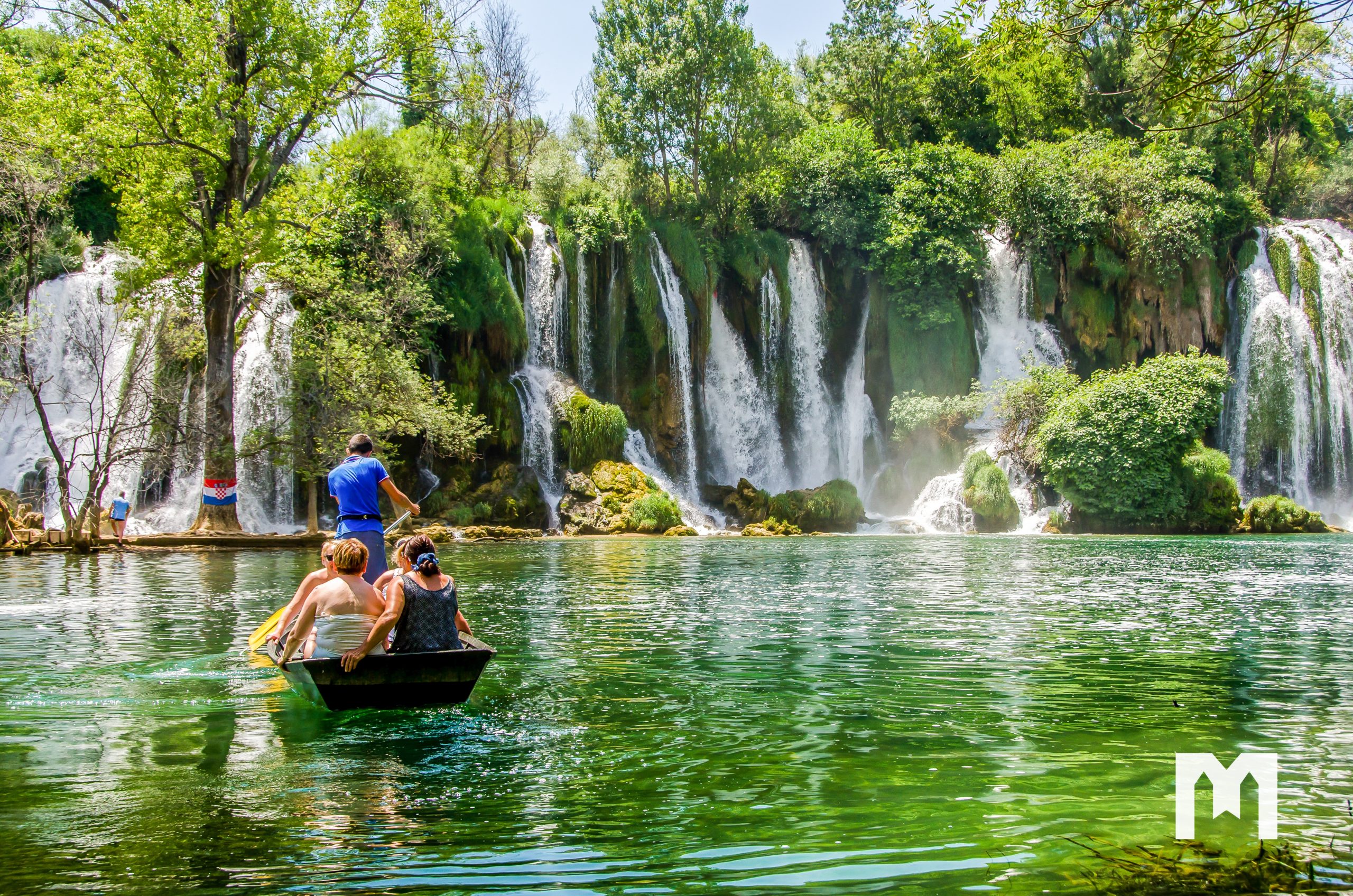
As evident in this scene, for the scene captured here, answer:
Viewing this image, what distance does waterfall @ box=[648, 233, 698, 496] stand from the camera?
34469 mm

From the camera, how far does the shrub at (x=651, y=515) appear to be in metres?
29.3

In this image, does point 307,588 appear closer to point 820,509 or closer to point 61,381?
point 61,381

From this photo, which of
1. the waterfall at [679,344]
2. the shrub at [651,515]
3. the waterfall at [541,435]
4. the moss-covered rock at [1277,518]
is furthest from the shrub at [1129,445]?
the waterfall at [541,435]

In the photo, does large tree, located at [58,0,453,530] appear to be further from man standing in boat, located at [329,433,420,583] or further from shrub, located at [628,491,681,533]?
man standing in boat, located at [329,433,420,583]

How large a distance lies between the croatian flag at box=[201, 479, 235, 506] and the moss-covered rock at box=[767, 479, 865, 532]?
15175mm

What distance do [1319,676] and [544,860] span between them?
268 inches

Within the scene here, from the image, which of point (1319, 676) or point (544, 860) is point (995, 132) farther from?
point (544, 860)

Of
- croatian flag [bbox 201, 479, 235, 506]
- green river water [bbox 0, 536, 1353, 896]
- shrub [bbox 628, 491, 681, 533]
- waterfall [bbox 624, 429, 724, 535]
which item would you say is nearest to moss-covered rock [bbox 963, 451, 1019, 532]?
waterfall [bbox 624, 429, 724, 535]

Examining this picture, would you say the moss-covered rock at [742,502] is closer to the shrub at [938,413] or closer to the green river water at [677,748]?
the shrub at [938,413]

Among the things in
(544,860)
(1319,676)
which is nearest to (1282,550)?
(1319,676)

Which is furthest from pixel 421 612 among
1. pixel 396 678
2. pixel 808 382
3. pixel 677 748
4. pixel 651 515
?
pixel 808 382

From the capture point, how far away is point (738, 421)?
1419 inches

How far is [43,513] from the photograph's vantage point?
25.3m

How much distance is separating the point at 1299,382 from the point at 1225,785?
34.9 meters
